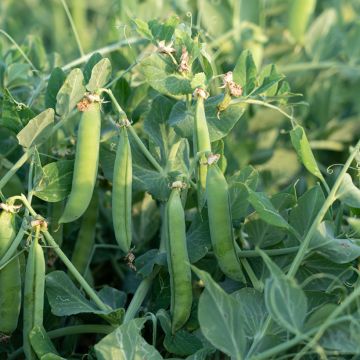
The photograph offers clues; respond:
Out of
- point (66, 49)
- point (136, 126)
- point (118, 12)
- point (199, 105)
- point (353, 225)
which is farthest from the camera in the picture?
point (66, 49)

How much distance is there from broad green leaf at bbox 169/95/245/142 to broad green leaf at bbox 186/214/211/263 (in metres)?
0.18

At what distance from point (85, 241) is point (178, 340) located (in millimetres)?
369

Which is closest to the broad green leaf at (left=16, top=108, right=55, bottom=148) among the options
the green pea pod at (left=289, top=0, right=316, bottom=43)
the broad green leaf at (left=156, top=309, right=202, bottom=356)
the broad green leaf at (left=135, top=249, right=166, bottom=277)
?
the broad green leaf at (left=135, top=249, right=166, bottom=277)

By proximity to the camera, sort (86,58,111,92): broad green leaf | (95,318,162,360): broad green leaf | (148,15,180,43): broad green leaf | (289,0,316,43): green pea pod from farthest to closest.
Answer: (289,0,316,43): green pea pod, (148,15,180,43): broad green leaf, (86,58,111,92): broad green leaf, (95,318,162,360): broad green leaf

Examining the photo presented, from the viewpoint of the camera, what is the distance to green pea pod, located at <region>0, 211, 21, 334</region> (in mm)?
1396

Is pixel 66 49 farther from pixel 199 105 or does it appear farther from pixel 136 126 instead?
pixel 199 105

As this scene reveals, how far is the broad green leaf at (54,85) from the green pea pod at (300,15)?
1226 mm

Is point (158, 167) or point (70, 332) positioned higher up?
point (158, 167)

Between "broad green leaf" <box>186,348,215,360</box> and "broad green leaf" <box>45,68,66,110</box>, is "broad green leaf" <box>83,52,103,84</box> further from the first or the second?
"broad green leaf" <box>186,348,215,360</box>

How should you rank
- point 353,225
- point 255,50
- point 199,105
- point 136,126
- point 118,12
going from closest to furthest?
point 353,225
point 199,105
point 136,126
point 118,12
point 255,50

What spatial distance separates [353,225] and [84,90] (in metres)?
0.61

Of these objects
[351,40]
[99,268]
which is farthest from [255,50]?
[99,268]

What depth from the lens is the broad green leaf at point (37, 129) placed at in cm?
146

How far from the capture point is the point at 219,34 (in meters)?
2.51
